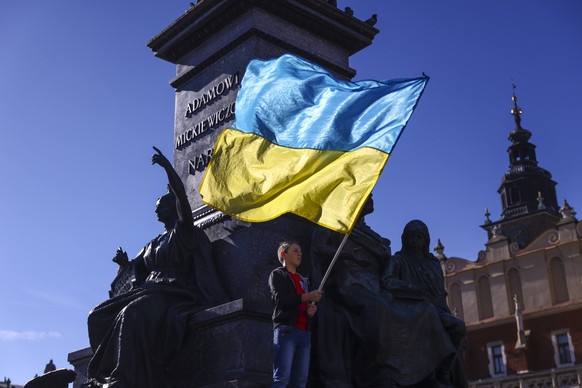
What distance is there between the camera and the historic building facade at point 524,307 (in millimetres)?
40656

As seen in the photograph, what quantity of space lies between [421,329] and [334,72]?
10.5ft

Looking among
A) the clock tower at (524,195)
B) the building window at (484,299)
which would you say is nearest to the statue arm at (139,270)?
the building window at (484,299)

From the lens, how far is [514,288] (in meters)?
44.5

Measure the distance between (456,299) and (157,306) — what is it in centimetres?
4189

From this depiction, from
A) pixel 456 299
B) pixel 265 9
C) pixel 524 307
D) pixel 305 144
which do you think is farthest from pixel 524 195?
pixel 305 144

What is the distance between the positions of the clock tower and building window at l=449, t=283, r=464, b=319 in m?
10.2

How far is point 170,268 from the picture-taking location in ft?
22.8

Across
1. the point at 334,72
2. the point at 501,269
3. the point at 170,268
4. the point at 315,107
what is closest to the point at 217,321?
the point at 170,268

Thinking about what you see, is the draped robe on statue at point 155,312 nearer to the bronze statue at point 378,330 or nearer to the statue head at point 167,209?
the statue head at point 167,209

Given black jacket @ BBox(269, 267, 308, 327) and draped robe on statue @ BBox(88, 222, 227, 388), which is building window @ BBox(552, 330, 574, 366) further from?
black jacket @ BBox(269, 267, 308, 327)

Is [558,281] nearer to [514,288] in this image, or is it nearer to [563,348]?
[514,288]

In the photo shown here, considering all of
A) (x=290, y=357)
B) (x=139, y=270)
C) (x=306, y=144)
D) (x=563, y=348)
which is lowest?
(x=290, y=357)

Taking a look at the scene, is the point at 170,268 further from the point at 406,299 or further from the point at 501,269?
the point at 501,269

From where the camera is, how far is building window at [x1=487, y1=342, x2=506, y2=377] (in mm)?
42844
